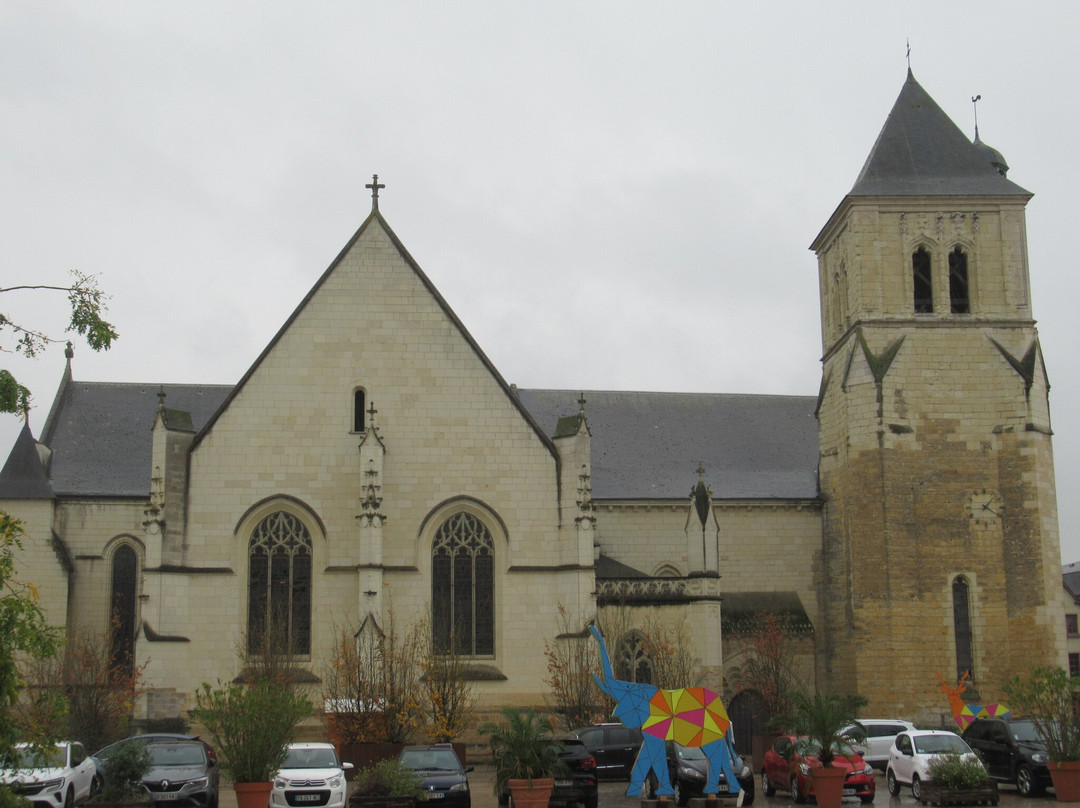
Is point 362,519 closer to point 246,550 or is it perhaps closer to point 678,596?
point 246,550

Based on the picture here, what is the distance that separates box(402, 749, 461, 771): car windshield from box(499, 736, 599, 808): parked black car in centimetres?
118

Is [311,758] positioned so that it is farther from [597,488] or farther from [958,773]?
[597,488]

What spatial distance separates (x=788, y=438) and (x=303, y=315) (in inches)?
738

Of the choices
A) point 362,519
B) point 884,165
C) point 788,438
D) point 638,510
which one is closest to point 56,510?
point 362,519

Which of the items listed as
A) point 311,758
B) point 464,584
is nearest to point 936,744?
point 311,758

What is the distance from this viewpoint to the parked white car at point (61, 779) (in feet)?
66.5

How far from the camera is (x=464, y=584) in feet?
110

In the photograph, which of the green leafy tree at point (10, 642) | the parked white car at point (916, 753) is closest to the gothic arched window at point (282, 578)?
the parked white car at point (916, 753)

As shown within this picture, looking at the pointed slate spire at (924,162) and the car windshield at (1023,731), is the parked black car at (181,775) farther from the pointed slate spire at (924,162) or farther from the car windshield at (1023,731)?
the pointed slate spire at (924,162)

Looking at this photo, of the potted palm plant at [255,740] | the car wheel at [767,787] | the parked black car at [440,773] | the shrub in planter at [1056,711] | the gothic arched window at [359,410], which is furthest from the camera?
the gothic arched window at [359,410]

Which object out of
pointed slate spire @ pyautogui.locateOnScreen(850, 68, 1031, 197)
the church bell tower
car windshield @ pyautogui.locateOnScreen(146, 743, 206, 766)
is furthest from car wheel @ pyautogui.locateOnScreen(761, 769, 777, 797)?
pointed slate spire @ pyautogui.locateOnScreen(850, 68, 1031, 197)

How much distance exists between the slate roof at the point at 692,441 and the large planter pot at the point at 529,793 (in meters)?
20.1

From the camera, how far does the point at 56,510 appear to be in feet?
129

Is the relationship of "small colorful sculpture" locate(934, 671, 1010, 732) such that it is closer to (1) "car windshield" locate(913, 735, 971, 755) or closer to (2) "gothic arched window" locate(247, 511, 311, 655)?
(1) "car windshield" locate(913, 735, 971, 755)
